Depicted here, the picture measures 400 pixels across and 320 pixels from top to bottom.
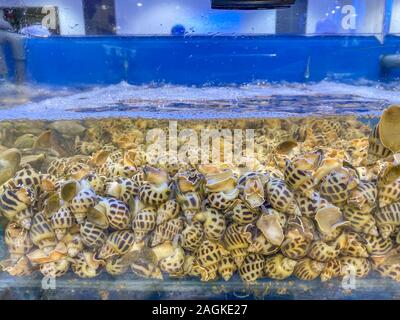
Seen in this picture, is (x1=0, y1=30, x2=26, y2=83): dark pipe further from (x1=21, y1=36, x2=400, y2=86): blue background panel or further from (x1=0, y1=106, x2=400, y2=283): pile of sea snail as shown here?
(x1=0, y1=106, x2=400, y2=283): pile of sea snail

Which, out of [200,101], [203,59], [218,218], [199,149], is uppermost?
[203,59]

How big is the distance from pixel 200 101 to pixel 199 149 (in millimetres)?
326

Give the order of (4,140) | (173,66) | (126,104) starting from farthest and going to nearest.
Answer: (173,66) → (126,104) → (4,140)

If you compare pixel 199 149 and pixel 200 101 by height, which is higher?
pixel 200 101

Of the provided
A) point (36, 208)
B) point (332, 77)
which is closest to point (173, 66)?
point (332, 77)

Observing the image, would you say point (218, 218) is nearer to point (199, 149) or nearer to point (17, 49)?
point (199, 149)

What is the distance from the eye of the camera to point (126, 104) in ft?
4.73

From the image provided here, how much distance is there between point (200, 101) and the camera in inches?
57.9

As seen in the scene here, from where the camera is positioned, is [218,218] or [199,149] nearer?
[218,218]

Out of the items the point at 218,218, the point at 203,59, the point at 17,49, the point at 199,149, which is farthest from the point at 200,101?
the point at 17,49

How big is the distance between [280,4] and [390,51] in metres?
0.61

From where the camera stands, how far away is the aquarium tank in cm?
105

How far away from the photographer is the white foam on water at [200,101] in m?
1.34
